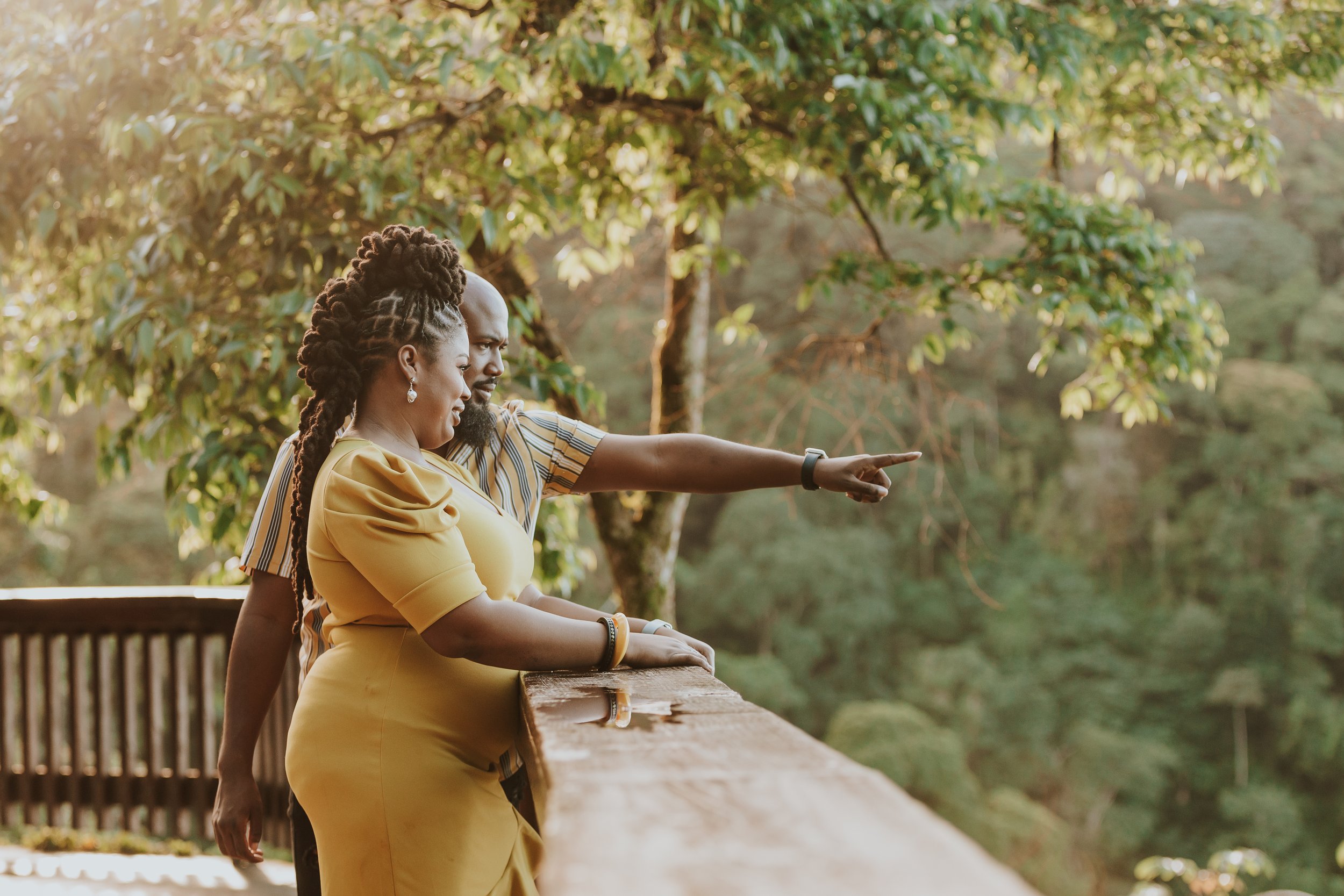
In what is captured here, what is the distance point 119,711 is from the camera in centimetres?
409

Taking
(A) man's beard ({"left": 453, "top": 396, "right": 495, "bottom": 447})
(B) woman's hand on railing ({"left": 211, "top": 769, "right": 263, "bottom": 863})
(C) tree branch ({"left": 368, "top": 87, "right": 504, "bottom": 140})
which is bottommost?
(B) woman's hand on railing ({"left": 211, "top": 769, "right": 263, "bottom": 863})

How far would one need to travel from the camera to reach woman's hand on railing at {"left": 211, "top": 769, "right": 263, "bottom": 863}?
167cm

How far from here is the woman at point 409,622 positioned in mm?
1137

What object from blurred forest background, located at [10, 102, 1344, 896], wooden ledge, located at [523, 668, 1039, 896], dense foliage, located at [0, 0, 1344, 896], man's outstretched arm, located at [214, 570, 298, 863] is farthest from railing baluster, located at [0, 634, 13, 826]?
blurred forest background, located at [10, 102, 1344, 896]

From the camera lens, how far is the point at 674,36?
13.0ft

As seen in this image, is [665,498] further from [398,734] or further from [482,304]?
[398,734]

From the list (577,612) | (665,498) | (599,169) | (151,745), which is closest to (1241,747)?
(665,498)

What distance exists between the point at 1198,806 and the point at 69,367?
25984 millimetres

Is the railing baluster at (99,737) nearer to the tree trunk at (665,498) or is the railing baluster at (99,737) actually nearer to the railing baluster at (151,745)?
the railing baluster at (151,745)

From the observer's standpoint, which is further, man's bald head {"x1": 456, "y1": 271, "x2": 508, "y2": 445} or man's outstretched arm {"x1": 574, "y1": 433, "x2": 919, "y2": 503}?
man's bald head {"x1": 456, "y1": 271, "x2": 508, "y2": 445}

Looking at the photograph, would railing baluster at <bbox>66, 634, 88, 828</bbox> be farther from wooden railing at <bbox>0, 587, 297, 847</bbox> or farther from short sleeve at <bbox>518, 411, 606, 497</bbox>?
short sleeve at <bbox>518, 411, 606, 497</bbox>

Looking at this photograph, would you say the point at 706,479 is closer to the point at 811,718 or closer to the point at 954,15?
the point at 954,15

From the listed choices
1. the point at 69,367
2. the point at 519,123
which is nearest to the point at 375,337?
the point at 519,123

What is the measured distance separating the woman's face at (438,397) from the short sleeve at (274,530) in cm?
38
